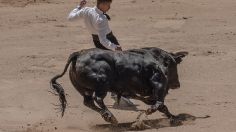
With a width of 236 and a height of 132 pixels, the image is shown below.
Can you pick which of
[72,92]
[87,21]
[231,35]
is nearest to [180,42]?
[231,35]

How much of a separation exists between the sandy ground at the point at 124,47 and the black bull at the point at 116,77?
36 centimetres

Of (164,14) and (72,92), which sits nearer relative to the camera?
(72,92)

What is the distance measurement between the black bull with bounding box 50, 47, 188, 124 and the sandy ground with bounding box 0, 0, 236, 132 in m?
0.36

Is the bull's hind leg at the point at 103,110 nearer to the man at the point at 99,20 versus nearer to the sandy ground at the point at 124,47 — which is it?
the sandy ground at the point at 124,47

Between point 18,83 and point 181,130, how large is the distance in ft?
12.6

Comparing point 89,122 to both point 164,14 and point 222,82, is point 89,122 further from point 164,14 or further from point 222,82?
point 164,14

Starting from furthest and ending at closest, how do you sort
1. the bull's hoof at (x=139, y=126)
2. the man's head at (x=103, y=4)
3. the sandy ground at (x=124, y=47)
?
the man's head at (x=103, y=4)
the sandy ground at (x=124, y=47)
the bull's hoof at (x=139, y=126)

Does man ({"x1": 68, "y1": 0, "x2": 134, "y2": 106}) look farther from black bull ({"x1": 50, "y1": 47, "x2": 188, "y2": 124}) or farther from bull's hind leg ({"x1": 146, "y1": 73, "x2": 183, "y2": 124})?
bull's hind leg ({"x1": 146, "y1": 73, "x2": 183, "y2": 124})

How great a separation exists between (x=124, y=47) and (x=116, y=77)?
18.6 ft

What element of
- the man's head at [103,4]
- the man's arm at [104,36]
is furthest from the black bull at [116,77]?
the man's head at [103,4]

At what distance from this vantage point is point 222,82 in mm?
11078

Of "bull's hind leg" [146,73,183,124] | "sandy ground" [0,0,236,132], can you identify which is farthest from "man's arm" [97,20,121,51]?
"bull's hind leg" [146,73,183,124]

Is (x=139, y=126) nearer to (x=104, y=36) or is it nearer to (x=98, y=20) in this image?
(x=104, y=36)

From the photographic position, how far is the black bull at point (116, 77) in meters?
8.30
